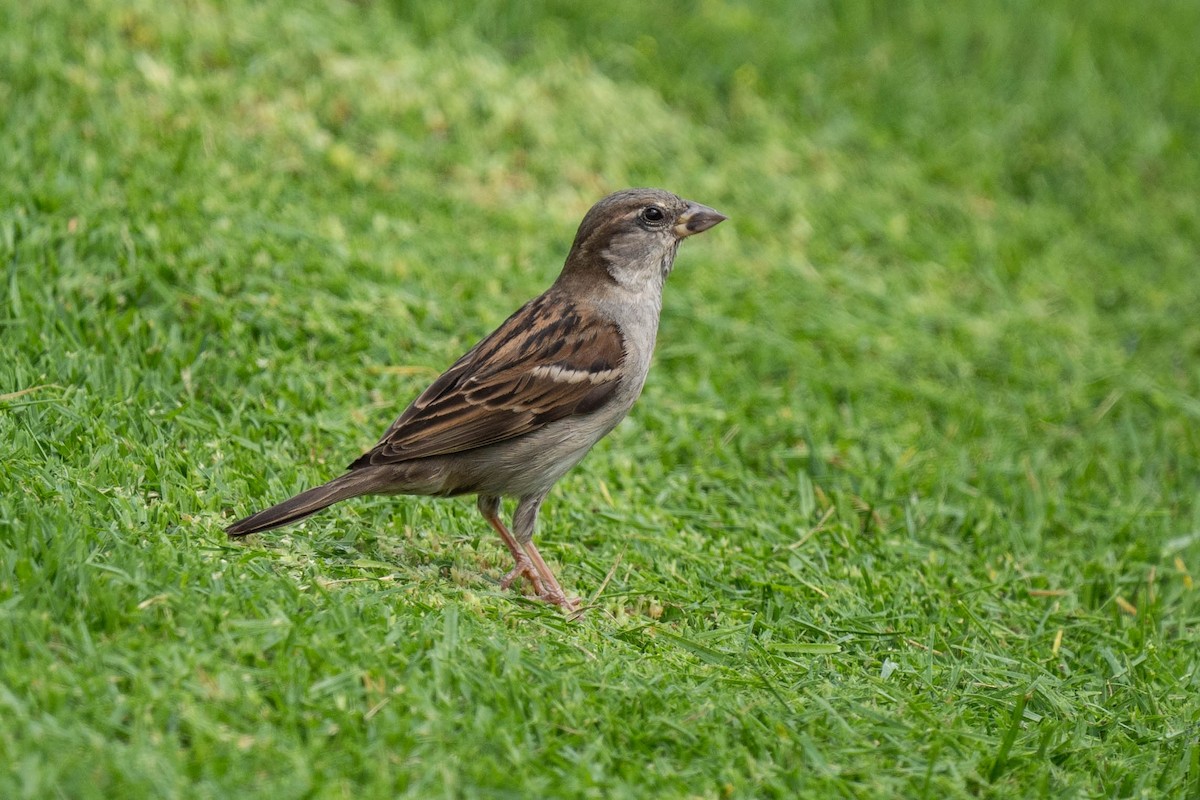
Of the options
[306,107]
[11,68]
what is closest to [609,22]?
[306,107]

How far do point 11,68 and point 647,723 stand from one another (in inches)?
217

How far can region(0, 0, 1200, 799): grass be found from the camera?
4027 mm

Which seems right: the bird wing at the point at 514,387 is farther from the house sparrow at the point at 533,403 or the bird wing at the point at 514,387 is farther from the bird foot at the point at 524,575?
the bird foot at the point at 524,575

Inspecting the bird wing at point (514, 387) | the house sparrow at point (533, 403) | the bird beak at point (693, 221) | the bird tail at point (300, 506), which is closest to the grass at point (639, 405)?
the bird tail at point (300, 506)

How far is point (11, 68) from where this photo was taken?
24.6 feet

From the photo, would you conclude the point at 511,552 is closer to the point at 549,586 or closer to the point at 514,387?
the point at 549,586

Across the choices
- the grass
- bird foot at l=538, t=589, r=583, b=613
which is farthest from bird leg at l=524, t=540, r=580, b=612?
the grass

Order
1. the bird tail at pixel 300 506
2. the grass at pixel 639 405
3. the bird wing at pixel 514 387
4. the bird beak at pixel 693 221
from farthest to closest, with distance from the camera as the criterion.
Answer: the bird beak at pixel 693 221 < the bird wing at pixel 514 387 < the bird tail at pixel 300 506 < the grass at pixel 639 405

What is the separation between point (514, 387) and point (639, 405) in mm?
1632

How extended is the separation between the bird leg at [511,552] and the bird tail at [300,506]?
680 mm

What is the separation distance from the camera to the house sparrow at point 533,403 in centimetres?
510

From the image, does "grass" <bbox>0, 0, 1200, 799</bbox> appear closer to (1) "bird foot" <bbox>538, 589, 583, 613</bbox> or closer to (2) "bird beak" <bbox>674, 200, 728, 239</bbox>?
(1) "bird foot" <bbox>538, 589, 583, 613</bbox>

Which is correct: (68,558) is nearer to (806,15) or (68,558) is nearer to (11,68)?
(11,68)

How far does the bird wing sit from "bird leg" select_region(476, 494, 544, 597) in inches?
15.1
